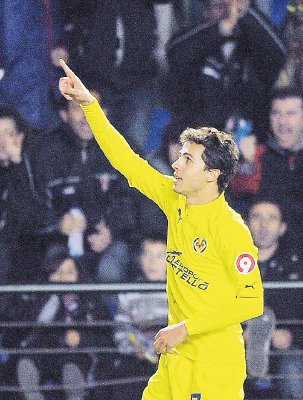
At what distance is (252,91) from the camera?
617 centimetres

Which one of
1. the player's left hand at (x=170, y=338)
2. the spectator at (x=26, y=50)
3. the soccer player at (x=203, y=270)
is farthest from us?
the spectator at (x=26, y=50)

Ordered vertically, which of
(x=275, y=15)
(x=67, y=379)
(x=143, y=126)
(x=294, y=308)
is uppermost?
(x=275, y=15)

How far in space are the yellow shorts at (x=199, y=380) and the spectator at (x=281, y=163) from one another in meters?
2.07

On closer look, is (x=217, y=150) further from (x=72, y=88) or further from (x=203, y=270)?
(x=72, y=88)

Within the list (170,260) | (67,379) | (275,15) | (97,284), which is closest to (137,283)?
(97,284)

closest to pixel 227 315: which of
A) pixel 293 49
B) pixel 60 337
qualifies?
pixel 60 337

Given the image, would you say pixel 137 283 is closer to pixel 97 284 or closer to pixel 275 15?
pixel 97 284

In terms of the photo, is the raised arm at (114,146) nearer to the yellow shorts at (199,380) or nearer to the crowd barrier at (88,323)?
the yellow shorts at (199,380)

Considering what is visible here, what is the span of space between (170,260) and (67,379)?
83.8 inches

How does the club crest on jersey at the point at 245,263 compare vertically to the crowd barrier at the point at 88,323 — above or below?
above

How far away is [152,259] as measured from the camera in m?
6.16

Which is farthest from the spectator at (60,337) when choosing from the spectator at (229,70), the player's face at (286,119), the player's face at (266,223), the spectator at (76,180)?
the player's face at (286,119)

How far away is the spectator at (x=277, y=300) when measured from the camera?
618 centimetres

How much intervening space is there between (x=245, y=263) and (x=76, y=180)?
2221mm
